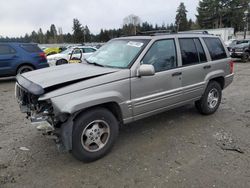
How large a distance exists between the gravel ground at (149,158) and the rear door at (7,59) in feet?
17.3

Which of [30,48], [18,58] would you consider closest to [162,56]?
[18,58]

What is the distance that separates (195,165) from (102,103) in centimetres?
160

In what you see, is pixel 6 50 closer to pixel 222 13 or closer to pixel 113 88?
pixel 113 88

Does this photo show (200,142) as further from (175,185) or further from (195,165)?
(175,185)

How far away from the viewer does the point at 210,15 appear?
60.6 m

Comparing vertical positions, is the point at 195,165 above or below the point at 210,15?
below

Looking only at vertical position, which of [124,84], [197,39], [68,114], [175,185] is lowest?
[175,185]

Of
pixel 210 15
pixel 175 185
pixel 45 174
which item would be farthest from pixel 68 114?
pixel 210 15

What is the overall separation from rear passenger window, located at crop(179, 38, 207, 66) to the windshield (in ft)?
3.05

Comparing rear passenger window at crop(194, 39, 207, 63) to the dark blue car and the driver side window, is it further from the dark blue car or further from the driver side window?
the dark blue car

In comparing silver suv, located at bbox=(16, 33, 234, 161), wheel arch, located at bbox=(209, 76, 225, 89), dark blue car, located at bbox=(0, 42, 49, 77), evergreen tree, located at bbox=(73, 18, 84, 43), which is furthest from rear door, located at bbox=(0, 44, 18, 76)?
evergreen tree, located at bbox=(73, 18, 84, 43)

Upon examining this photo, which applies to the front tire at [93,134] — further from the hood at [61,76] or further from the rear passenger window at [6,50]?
the rear passenger window at [6,50]

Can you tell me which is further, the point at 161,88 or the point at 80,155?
the point at 161,88

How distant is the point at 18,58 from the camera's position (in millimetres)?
9641
